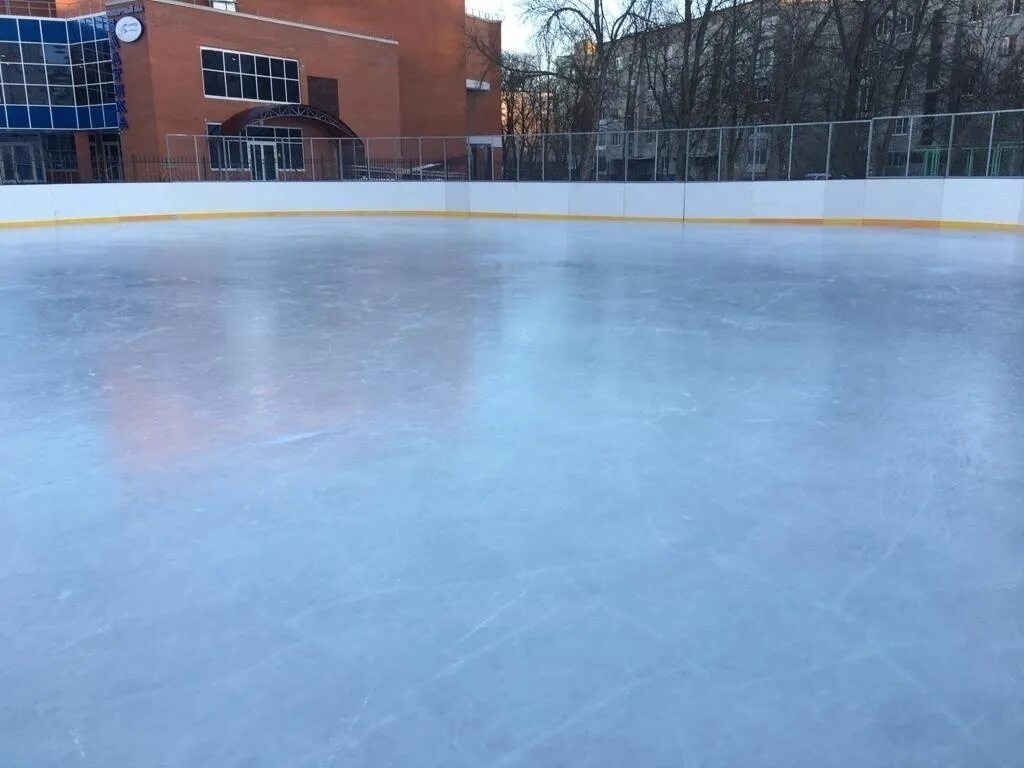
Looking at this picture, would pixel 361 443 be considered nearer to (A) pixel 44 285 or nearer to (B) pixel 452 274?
(B) pixel 452 274

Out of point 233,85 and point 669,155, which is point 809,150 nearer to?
point 669,155

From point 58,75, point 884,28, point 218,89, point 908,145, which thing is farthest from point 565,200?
point 58,75

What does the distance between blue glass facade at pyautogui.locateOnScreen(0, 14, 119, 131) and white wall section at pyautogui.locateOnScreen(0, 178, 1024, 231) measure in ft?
45.7

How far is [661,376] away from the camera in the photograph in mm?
5867

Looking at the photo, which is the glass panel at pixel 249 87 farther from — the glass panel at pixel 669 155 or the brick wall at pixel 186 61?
the glass panel at pixel 669 155

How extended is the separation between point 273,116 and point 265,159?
1726 millimetres

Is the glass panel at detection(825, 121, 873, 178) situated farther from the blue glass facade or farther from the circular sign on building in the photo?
the blue glass facade

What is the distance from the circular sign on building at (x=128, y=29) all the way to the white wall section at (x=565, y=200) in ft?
40.3

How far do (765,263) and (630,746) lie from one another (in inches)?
453

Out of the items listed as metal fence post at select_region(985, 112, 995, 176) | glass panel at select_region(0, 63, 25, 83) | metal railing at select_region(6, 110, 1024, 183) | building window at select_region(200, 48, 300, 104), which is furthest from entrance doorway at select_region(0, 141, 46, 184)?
metal fence post at select_region(985, 112, 995, 176)

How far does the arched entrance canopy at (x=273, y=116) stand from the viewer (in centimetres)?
3244

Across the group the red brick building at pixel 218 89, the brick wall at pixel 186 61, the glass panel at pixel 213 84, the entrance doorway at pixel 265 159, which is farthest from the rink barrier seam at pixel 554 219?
the glass panel at pixel 213 84

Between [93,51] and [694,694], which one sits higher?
[93,51]

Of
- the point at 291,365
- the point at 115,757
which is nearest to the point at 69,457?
the point at 291,365
